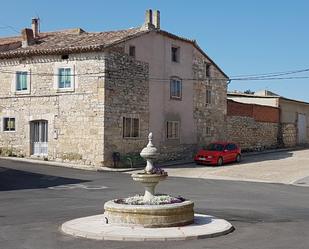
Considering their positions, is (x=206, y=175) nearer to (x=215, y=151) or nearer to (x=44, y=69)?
(x=215, y=151)

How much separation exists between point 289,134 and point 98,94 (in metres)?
26.7

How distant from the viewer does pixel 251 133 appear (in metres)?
44.8

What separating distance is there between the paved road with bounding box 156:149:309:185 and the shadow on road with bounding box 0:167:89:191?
718 cm

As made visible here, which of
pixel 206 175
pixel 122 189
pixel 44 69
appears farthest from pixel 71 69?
pixel 122 189

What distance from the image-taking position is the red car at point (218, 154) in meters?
33.3

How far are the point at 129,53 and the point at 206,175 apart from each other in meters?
8.88

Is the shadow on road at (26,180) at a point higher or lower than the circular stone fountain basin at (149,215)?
lower

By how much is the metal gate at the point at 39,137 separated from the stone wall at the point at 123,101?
443cm

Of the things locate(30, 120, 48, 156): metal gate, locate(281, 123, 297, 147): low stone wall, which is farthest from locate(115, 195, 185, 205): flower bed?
locate(281, 123, 297, 147): low stone wall

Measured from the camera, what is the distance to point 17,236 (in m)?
10.2

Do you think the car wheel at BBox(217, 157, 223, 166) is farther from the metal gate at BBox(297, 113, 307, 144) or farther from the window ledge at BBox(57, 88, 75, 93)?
the metal gate at BBox(297, 113, 307, 144)

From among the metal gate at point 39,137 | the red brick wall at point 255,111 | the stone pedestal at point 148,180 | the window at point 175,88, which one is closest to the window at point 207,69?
the window at point 175,88

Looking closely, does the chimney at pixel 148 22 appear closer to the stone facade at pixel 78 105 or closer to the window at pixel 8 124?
the stone facade at pixel 78 105

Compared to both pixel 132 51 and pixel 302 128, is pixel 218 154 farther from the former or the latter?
pixel 302 128
